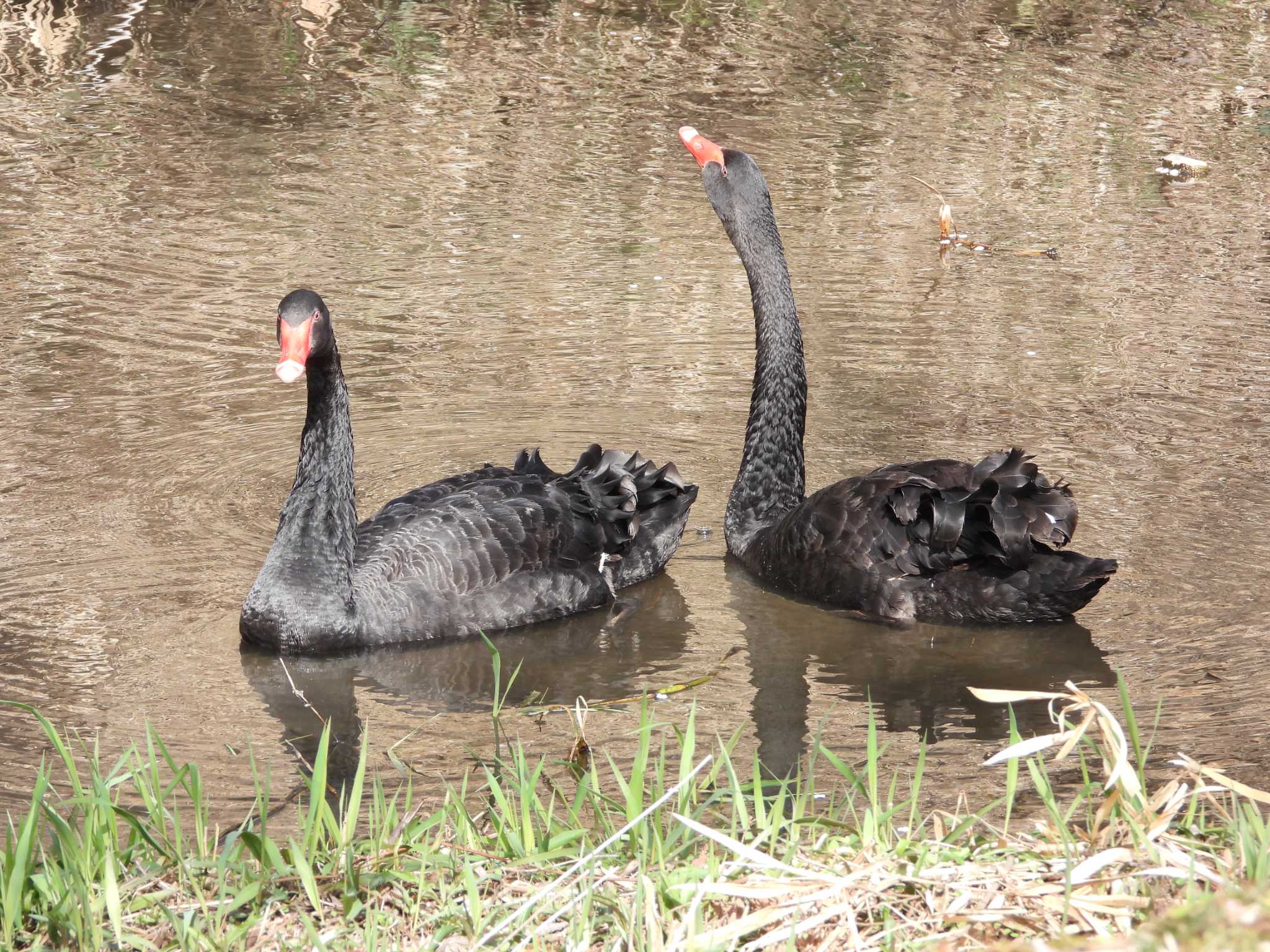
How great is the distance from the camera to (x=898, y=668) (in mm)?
5418

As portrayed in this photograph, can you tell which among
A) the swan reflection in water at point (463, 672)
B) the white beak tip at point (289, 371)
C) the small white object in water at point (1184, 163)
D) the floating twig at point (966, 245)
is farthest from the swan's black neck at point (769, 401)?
the small white object in water at point (1184, 163)

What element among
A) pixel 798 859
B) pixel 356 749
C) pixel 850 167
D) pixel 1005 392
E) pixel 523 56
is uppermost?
pixel 523 56

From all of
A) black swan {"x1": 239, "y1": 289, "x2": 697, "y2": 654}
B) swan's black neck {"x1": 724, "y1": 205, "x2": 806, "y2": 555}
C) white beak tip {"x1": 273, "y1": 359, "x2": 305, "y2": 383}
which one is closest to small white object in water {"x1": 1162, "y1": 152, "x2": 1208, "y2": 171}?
swan's black neck {"x1": 724, "y1": 205, "x2": 806, "y2": 555}

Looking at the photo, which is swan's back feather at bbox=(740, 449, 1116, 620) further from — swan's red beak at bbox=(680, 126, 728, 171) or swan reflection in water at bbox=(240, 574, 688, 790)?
swan's red beak at bbox=(680, 126, 728, 171)

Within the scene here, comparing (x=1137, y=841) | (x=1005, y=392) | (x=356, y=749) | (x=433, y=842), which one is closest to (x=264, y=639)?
(x=356, y=749)

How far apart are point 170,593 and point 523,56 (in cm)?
1011

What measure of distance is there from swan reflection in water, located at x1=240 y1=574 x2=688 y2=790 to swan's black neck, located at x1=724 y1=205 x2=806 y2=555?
65 cm

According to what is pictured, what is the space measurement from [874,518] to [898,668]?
1.95ft

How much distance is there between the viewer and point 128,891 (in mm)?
2969

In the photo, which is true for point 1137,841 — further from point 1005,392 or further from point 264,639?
point 1005,392

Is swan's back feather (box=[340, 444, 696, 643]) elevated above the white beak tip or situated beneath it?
situated beneath

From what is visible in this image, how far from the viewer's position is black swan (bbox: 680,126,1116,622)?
17.7ft

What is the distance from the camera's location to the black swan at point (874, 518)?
539cm

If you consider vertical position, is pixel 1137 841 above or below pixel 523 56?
below
